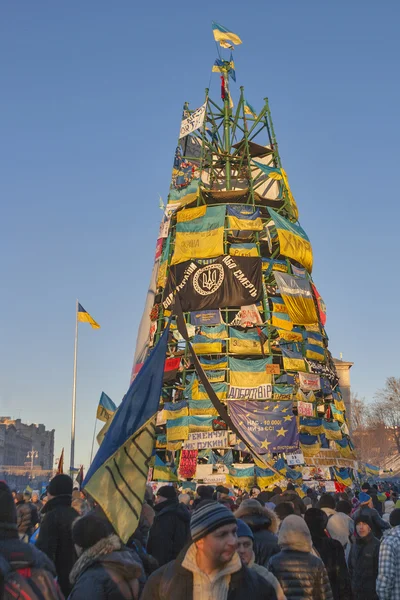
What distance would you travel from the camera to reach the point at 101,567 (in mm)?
4172

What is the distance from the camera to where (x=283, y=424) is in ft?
122

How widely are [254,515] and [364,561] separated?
7.01 feet

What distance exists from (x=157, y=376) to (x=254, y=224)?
36958 mm

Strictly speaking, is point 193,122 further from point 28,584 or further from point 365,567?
point 28,584

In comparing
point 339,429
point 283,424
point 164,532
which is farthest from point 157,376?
point 339,429

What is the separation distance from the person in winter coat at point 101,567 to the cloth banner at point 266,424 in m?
32.8

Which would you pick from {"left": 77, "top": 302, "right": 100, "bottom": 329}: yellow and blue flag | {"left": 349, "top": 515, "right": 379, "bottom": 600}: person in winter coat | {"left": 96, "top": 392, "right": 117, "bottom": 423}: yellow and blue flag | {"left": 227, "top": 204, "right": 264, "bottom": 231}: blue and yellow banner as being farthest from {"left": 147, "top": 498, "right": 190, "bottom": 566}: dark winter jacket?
{"left": 227, "top": 204, "right": 264, "bottom": 231}: blue and yellow banner

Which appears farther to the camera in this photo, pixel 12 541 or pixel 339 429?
pixel 339 429

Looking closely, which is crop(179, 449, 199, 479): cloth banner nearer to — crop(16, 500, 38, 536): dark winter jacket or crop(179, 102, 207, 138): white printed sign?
crop(179, 102, 207, 138): white printed sign

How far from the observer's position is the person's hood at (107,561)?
4.18 metres

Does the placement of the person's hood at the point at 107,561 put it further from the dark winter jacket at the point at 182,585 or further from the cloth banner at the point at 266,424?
the cloth banner at the point at 266,424

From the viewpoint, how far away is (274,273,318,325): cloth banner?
1634 inches

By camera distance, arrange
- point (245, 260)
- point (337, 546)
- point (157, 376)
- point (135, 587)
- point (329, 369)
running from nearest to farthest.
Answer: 1. point (135, 587)
2. point (337, 546)
3. point (157, 376)
4. point (245, 260)
5. point (329, 369)

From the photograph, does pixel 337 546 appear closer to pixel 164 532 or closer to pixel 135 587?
pixel 164 532
